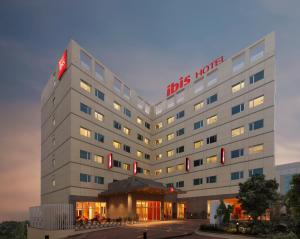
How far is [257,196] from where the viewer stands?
3027cm

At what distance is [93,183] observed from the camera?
52.4 meters

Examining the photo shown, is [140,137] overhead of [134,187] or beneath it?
overhead

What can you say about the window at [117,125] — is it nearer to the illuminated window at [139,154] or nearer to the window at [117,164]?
the window at [117,164]

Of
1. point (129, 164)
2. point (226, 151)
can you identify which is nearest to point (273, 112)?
point (226, 151)

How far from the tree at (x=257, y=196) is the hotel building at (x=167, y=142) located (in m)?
16.3

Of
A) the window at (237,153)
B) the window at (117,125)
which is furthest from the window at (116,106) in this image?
the window at (237,153)

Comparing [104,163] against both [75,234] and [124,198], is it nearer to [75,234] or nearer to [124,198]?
[124,198]

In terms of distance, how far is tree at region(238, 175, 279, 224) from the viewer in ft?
98.9

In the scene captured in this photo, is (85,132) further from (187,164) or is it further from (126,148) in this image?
(187,164)

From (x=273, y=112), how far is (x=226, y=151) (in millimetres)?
11540

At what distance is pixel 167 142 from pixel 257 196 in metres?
42.8

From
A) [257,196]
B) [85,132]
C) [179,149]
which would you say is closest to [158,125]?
[179,149]

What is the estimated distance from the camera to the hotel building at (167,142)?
164 ft

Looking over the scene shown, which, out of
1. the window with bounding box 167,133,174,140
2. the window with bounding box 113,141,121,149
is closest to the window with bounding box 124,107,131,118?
the window with bounding box 113,141,121,149
